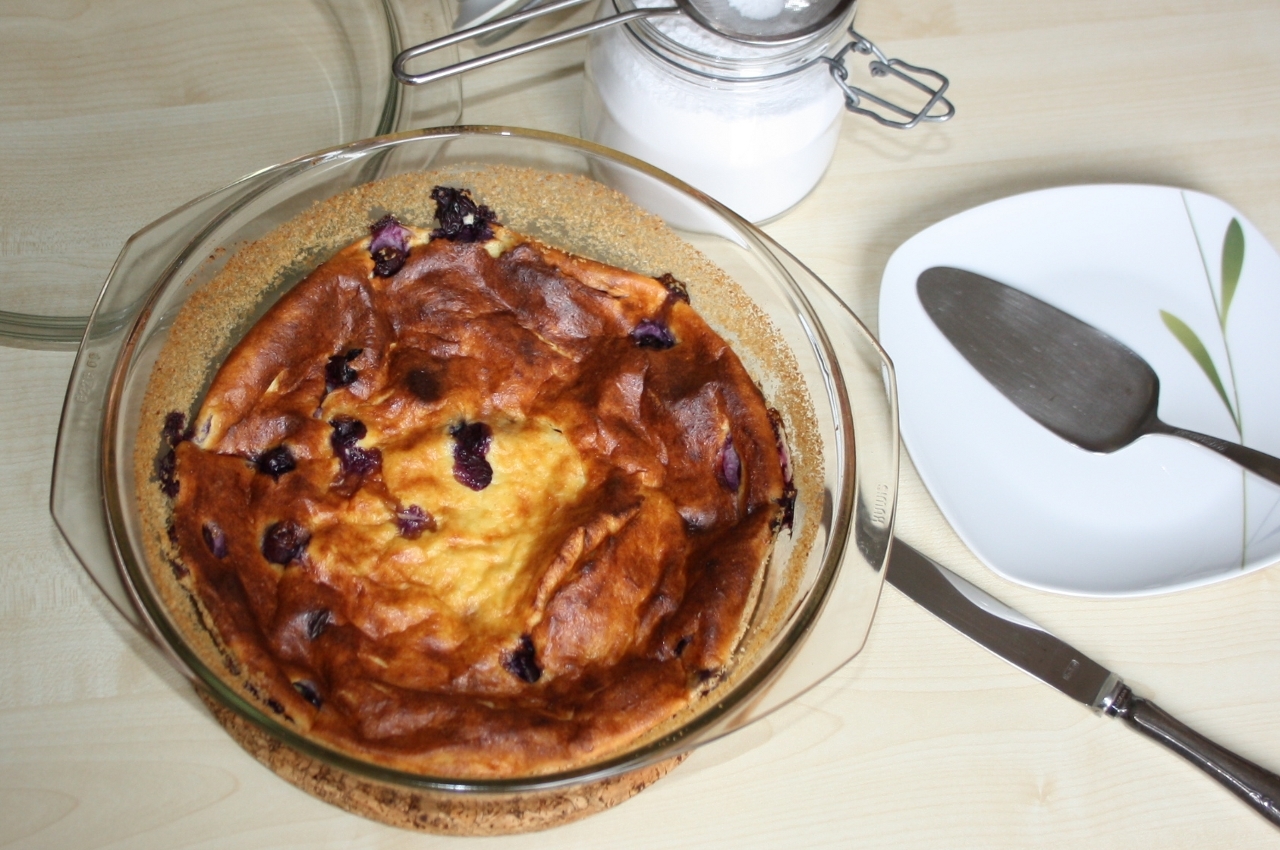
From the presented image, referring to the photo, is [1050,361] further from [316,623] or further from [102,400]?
[102,400]

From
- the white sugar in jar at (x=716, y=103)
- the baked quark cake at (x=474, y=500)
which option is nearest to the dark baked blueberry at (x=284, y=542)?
the baked quark cake at (x=474, y=500)

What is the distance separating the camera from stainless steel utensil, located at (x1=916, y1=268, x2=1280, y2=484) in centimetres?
127

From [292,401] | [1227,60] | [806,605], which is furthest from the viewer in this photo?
[1227,60]

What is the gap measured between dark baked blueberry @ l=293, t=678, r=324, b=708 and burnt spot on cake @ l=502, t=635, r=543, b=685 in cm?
17

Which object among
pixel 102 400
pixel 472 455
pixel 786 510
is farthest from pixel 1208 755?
pixel 102 400

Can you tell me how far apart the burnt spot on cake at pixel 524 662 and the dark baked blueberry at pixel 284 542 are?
226 mm

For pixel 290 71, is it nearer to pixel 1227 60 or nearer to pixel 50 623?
pixel 50 623

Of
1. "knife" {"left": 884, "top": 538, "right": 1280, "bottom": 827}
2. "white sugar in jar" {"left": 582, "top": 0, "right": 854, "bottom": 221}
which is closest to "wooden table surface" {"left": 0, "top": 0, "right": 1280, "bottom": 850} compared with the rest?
"knife" {"left": 884, "top": 538, "right": 1280, "bottom": 827}

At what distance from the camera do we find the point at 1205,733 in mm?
1143

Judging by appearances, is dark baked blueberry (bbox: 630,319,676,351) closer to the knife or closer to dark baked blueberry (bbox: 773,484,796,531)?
dark baked blueberry (bbox: 773,484,796,531)

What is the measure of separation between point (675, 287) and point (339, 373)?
1.23 ft

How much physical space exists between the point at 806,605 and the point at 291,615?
475 millimetres

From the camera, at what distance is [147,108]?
1.39 meters

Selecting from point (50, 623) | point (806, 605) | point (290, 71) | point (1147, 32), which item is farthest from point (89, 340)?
point (1147, 32)
